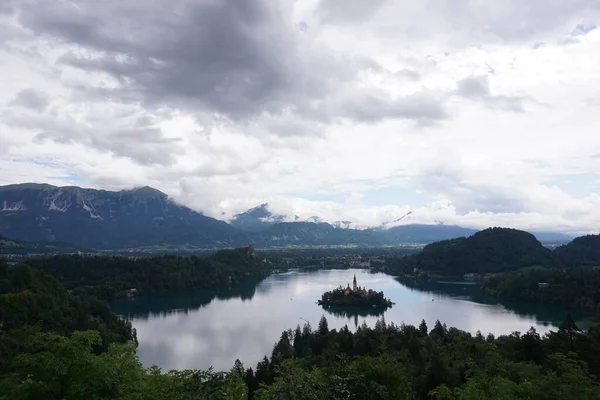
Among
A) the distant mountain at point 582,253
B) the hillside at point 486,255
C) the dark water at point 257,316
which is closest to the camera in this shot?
the dark water at point 257,316

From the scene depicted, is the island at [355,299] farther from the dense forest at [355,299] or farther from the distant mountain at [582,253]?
the distant mountain at [582,253]

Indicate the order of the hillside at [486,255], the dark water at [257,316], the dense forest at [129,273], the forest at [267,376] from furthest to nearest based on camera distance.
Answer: the hillside at [486,255], the dense forest at [129,273], the dark water at [257,316], the forest at [267,376]

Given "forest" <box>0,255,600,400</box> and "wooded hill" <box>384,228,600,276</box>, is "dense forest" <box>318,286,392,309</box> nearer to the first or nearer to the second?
"forest" <box>0,255,600,400</box>

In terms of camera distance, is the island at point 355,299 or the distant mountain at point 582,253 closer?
the island at point 355,299

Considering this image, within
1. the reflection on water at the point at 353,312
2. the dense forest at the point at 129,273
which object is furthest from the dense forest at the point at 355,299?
the dense forest at the point at 129,273

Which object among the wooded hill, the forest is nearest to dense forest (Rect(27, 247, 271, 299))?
the wooded hill

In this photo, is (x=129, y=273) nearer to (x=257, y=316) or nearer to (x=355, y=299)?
(x=257, y=316)

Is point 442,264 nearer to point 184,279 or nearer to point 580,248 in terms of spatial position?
point 580,248
